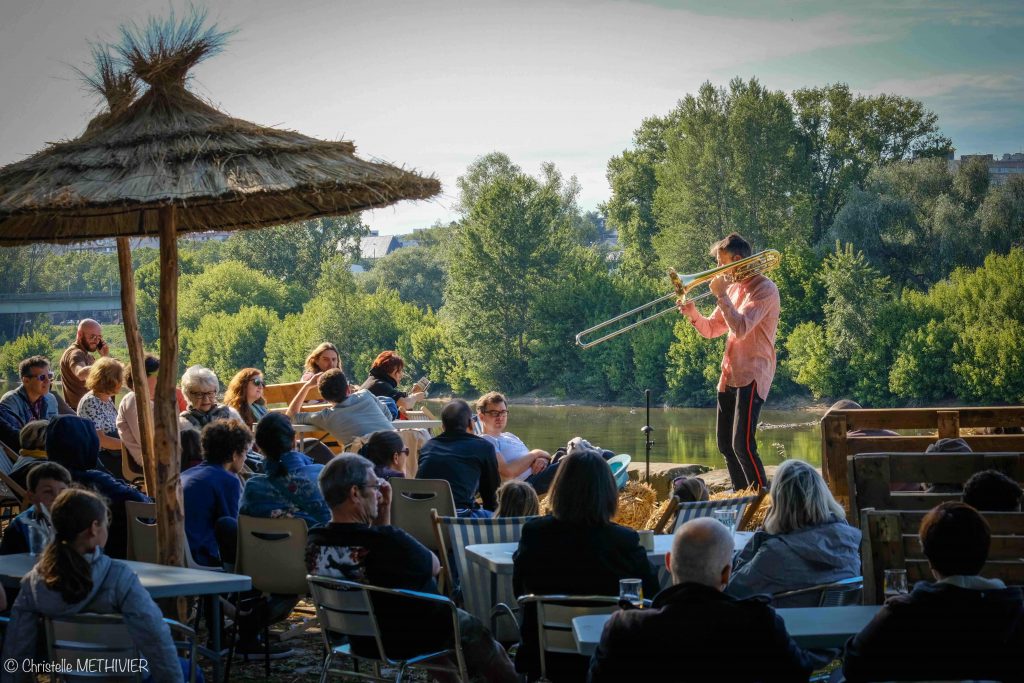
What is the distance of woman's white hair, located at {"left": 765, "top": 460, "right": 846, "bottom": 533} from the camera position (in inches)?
136

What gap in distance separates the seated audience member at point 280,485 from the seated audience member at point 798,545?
5.67 feet

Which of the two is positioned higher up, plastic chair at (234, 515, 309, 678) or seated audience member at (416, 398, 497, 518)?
seated audience member at (416, 398, 497, 518)

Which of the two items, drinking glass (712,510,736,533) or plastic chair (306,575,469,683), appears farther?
drinking glass (712,510,736,533)

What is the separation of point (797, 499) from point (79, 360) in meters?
6.11

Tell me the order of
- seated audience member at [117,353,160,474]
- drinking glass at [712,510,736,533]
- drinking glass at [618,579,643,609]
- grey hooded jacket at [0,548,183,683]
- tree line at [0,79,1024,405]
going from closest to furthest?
drinking glass at [618,579,643,609] → grey hooded jacket at [0,548,183,683] → drinking glass at [712,510,736,533] → seated audience member at [117,353,160,474] → tree line at [0,79,1024,405]

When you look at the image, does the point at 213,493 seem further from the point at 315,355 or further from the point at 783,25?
the point at 783,25

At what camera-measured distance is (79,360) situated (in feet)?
27.1

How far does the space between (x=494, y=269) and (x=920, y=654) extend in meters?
52.7

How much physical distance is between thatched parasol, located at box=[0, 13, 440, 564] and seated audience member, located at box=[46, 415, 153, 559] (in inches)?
13.0

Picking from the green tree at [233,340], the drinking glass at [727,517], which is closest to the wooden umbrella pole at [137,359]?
the drinking glass at [727,517]

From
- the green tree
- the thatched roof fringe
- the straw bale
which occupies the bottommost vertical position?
the straw bale

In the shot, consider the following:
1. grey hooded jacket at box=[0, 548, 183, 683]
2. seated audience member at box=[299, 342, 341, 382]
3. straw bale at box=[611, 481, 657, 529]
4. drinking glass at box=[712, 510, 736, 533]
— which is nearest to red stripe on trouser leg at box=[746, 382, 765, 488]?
straw bale at box=[611, 481, 657, 529]

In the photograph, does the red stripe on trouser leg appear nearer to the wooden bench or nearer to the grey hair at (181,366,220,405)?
the wooden bench

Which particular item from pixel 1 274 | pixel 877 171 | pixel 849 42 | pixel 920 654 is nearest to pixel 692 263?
pixel 877 171
